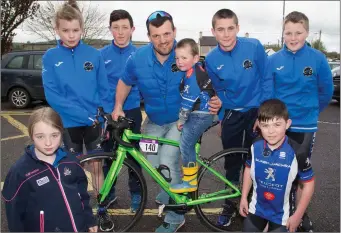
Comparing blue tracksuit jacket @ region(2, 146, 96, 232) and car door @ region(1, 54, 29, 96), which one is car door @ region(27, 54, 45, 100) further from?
blue tracksuit jacket @ region(2, 146, 96, 232)

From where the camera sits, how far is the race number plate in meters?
3.24

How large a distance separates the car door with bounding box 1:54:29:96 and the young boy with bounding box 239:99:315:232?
9275mm

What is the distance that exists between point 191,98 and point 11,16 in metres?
19.5

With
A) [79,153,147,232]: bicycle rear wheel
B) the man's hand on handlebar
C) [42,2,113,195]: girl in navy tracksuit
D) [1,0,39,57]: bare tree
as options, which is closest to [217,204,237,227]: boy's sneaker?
[79,153,147,232]: bicycle rear wheel

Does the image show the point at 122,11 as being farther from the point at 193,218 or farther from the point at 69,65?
the point at 193,218

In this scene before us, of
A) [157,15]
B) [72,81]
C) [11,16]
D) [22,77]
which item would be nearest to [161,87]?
[157,15]

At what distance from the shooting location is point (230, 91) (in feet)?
11.0

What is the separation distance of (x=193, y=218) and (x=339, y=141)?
4.74m

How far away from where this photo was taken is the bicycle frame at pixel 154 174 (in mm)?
3240

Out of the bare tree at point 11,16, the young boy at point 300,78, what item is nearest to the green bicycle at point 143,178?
the young boy at point 300,78

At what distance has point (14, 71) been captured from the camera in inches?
407

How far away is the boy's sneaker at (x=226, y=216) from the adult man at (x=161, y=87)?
1.29 feet

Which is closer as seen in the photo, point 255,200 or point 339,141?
A: point 255,200

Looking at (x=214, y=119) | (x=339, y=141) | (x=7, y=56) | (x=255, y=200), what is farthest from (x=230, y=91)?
(x=7, y=56)
